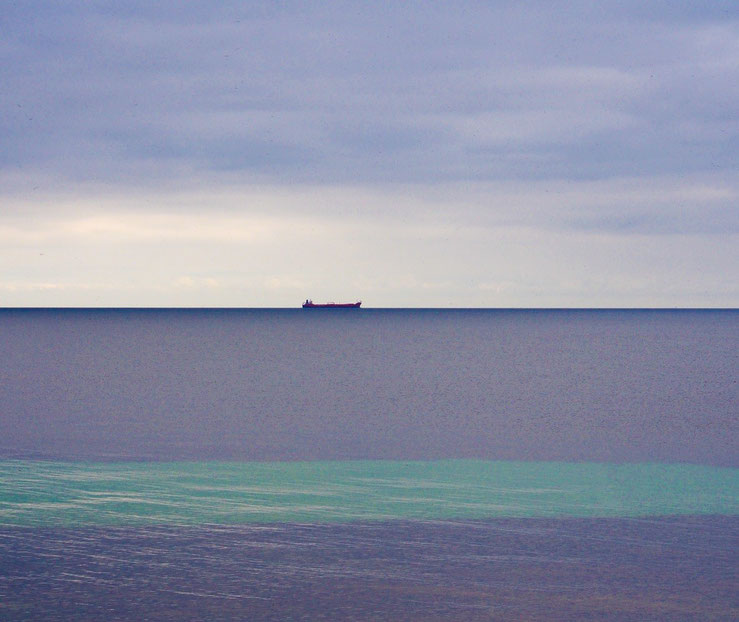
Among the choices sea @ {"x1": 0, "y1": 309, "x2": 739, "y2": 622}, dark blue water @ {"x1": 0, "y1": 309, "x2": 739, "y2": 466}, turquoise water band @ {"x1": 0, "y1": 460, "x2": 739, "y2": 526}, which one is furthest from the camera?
dark blue water @ {"x1": 0, "y1": 309, "x2": 739, "y2": 466}

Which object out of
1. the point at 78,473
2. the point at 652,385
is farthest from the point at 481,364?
the point at 78,473

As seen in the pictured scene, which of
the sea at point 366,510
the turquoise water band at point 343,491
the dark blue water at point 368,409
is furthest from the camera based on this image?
the dark blue water at point 368,409

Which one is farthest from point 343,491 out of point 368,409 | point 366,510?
point 368,409

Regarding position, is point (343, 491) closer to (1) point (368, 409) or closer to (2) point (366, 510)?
(2) point (366, 510)

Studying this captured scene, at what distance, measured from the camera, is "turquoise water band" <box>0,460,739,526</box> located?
18531 millimetres

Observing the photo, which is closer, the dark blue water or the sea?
the sea

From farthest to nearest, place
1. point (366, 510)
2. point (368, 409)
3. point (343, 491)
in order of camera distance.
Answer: point (368, 409) < point (343, 491) < point (366, 510)

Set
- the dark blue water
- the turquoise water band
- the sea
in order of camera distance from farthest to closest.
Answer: the dark blue water
the turquoise water band
the sea

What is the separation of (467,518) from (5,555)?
819cm

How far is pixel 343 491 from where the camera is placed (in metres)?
21.1

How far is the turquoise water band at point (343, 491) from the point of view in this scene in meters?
18.5

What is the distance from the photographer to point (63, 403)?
142ft

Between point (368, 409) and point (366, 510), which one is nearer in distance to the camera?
point (366, 510)

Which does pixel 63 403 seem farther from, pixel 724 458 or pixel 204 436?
pixel 724 458
